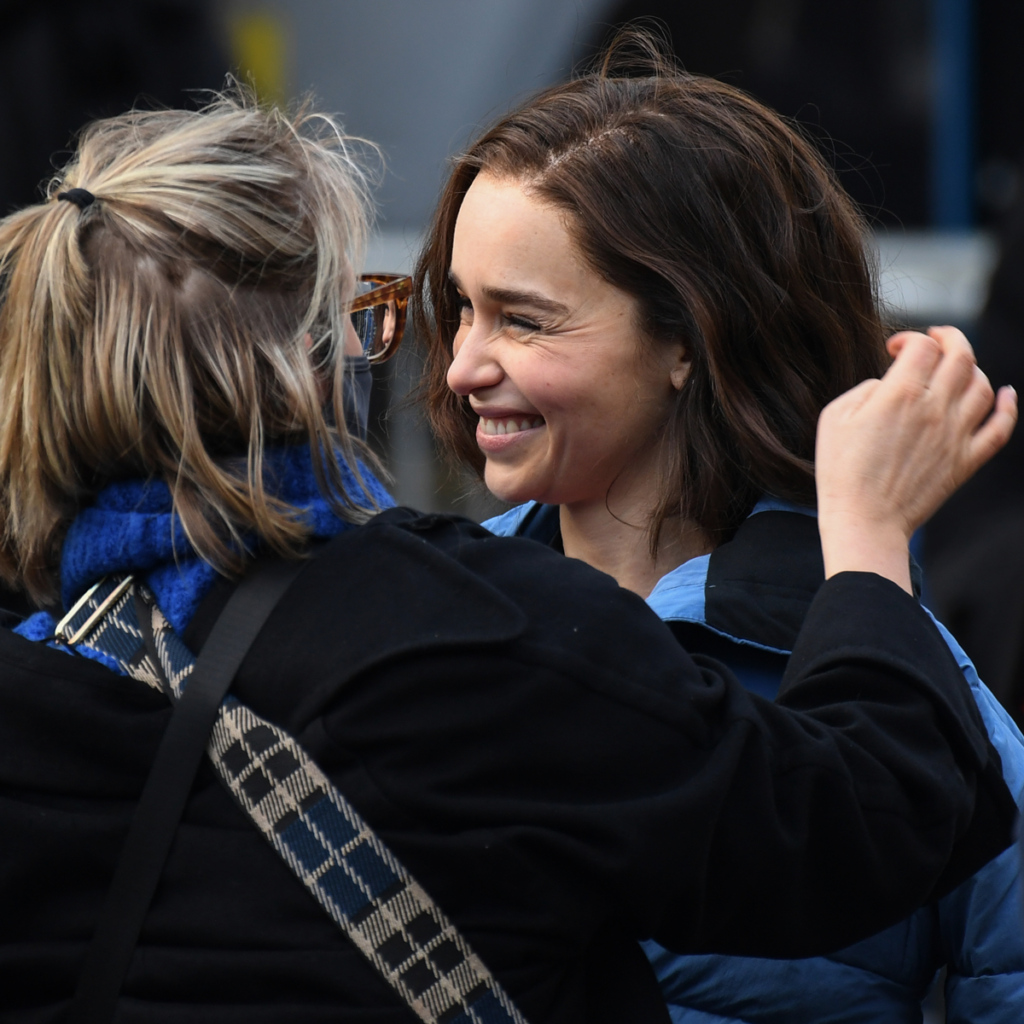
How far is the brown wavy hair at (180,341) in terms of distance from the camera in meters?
1.29

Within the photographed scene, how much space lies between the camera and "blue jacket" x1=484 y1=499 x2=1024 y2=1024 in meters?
1.57

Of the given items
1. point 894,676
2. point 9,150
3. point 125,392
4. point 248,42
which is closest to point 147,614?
point 125,392

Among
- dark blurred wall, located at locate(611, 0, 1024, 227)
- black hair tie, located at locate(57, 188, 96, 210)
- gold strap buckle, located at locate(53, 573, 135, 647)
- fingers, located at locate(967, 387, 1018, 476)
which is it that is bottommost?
dark blurred wall, located at locate(611, 0, 1024, 227)

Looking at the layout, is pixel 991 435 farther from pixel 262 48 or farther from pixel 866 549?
pixel 262 48

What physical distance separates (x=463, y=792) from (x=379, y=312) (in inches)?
23.3

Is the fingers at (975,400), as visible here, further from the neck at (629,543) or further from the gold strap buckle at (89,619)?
the gold strap buckle at (89,619)

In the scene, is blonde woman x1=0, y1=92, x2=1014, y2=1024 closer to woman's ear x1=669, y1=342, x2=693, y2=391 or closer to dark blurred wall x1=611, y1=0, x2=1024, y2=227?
woman's ear x1=669, y1=342, x2=693, y2=391

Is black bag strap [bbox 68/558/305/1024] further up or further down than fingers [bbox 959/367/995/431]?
further down

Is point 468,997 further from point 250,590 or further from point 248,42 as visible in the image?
point 248,42

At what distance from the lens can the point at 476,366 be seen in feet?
6.11

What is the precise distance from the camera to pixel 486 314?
1.87 m

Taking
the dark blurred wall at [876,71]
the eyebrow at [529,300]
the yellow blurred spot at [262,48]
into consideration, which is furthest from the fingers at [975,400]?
the yellow blurred spot at [262,48]

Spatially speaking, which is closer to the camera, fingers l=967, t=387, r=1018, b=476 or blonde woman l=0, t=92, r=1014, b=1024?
blonde woman l=0, t=92, r=1014, b=1024

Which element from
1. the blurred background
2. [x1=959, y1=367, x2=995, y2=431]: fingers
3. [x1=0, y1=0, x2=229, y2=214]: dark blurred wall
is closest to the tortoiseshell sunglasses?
[x1=959, y1=367, x2=995, y2=431]: fingers
